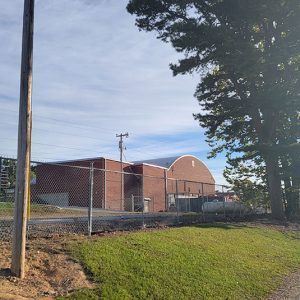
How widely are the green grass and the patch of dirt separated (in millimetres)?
266

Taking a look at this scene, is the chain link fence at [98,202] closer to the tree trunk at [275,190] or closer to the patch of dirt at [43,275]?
the patch of dirt at [43,275]

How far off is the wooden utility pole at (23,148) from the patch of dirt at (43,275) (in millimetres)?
287

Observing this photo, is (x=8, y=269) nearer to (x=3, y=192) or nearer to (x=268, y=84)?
(x=3, y=192)

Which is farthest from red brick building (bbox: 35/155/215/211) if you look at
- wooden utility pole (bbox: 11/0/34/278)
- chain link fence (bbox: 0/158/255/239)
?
wooden utility pole (bbox: 11/0/34/278)

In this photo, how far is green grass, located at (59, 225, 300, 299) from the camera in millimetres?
8227

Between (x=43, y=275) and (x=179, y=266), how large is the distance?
318cm

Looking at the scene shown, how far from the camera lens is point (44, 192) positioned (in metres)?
39.9

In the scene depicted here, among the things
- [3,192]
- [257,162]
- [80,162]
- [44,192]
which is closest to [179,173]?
[80,162]

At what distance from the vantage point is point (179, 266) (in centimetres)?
988

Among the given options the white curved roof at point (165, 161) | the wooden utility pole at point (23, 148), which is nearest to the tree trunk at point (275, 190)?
the wooden utility pole at point (23, 148)

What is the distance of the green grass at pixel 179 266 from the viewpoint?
8.23 metres

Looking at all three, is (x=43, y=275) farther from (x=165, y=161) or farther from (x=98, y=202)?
(x=165, y=161)

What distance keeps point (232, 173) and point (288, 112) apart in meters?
8.03

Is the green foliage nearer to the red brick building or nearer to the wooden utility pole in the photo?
the red brick building
